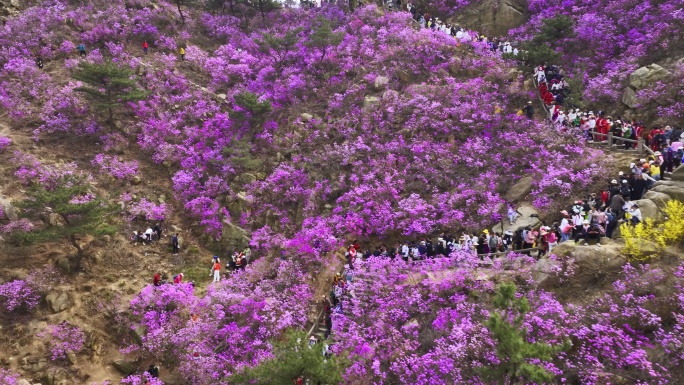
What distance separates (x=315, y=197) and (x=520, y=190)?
473 inches

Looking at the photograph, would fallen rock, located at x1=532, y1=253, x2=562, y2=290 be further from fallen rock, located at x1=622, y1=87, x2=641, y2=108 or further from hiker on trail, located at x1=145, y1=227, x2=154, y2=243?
hiker on trail, located at x1=145, y1=227, x2=154, y2=243

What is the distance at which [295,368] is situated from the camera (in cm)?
1260

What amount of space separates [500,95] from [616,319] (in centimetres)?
1939

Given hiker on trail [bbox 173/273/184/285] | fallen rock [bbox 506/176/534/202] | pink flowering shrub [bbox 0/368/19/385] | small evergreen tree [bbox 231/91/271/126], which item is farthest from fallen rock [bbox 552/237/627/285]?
small evergreen tree [bbox 231/91/271/126]

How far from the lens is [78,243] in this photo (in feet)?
74.9

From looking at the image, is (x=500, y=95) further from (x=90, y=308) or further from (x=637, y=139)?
(x=90, y=308)

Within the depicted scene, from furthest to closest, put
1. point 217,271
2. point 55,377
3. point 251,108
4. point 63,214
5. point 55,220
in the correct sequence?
point 251,108 → point 217,271 → point 55,220 → point 63,214 → point 55,377

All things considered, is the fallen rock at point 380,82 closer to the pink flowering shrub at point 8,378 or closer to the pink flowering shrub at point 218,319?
the pink flowering shrub at point 218,319

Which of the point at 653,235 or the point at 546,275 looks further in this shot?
the point at 546,275

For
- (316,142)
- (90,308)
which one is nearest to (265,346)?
(90,308)

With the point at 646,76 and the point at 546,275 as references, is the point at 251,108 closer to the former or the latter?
the point at 546,275

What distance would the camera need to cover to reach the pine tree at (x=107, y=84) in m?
27.4

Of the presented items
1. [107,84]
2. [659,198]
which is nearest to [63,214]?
[107,84]

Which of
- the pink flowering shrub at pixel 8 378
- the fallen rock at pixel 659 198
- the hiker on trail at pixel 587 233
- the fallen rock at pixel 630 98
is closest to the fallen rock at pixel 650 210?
the fallen rock at pixel 659 198
